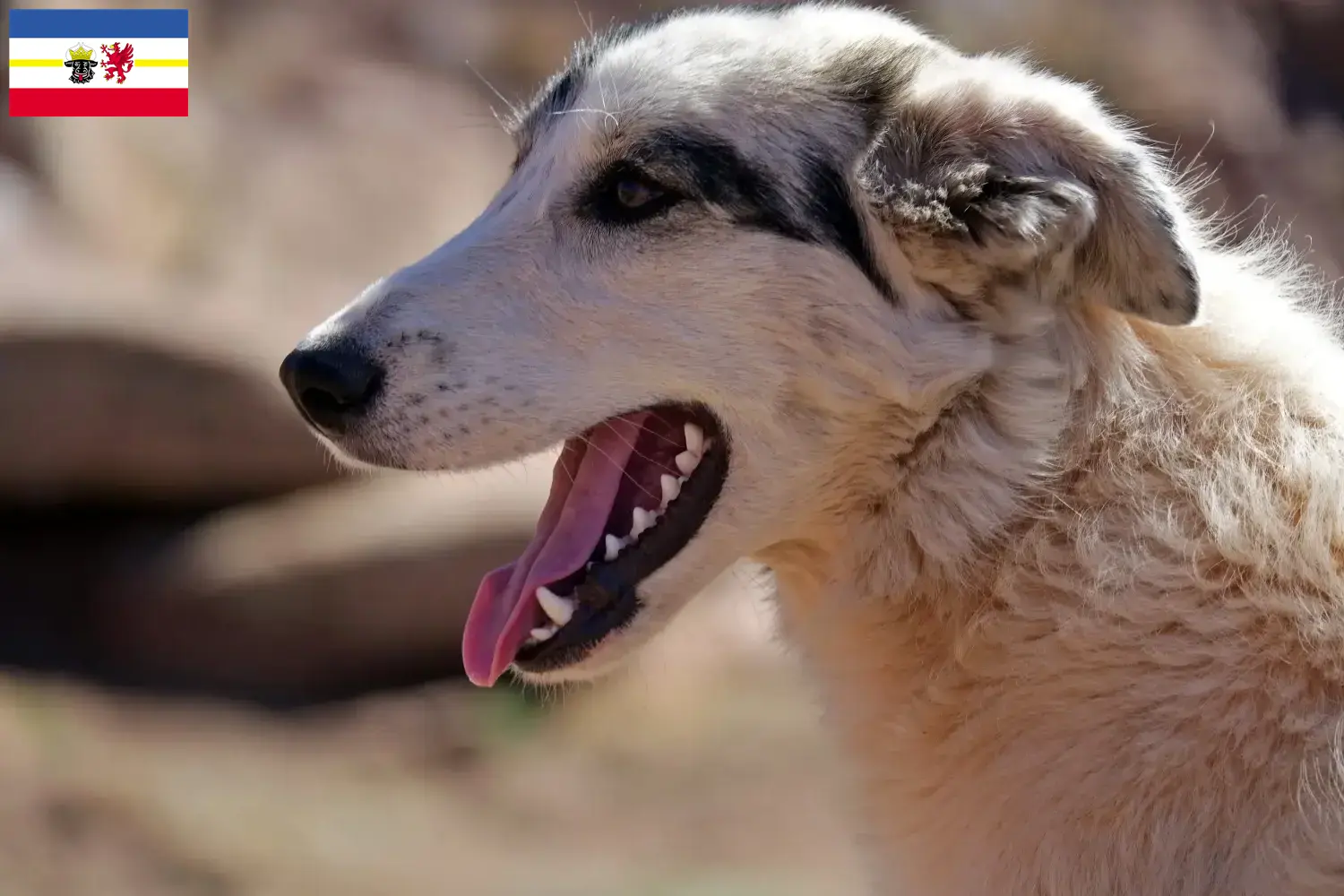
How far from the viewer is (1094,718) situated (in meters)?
2.41

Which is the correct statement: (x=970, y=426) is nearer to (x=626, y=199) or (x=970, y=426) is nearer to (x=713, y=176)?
(x=713, y=176)

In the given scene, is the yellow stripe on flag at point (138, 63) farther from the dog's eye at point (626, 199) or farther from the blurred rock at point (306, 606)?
the dog's eye at point (626, 199)

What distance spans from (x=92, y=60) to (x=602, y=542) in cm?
724

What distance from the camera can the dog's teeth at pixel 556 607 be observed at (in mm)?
2709

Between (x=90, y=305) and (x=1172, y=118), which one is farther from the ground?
(x=1172, y=118)

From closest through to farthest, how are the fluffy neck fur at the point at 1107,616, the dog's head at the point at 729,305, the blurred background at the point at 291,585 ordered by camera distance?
the fluffy neck fur at the point at 1107,616 → the dog's head at the point at 729,305 → the blurred background at the point at 291,585

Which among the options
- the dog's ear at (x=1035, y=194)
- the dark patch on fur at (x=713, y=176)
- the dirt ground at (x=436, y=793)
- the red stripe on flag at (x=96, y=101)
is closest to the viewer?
the dog's ear at (x=1035, y=194)

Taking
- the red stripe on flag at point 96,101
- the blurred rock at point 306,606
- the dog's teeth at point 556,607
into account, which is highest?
the dog's teeth at point 556,607

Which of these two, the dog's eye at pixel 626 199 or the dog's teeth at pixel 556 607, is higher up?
the dog's eye at pixel 626 199

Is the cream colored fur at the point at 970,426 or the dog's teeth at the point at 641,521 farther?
the dog's teeth at the point at 641,521

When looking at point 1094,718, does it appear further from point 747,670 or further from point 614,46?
point 747,670

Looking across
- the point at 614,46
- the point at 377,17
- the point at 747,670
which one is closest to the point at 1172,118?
the point at 747,670

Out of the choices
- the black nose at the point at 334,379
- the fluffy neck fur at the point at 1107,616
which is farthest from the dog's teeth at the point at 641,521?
the black nose at the point at 334,379

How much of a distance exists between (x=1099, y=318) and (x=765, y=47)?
86 centimetres
